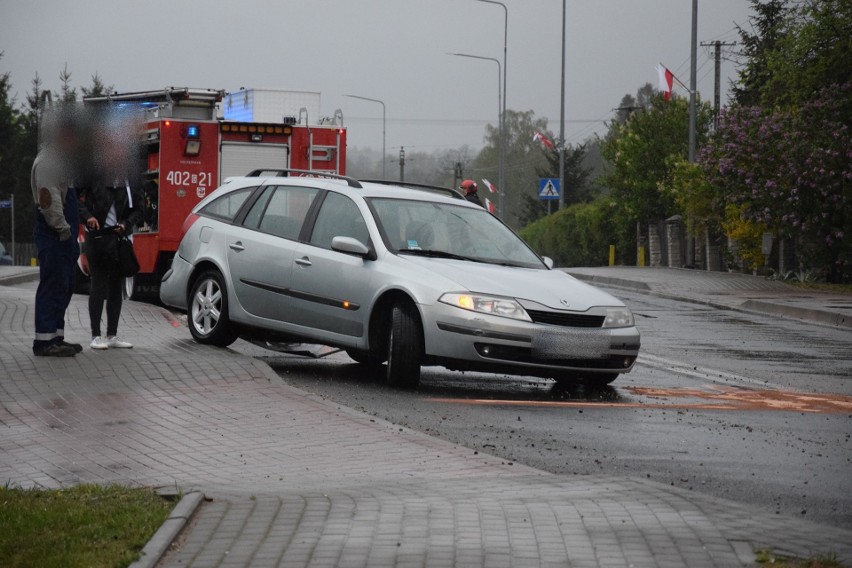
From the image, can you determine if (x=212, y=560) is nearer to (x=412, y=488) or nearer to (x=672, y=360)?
(x=412, y=488)

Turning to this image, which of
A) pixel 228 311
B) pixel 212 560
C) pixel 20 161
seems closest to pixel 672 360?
pixel 228 311

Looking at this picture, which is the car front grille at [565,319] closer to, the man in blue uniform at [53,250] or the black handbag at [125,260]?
the black handbag at [125,260]

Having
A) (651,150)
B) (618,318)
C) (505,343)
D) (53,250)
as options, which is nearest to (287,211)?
(53,250)

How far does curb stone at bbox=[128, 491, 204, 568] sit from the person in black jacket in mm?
5863

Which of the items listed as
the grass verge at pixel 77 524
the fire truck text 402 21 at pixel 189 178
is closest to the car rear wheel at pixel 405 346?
the grass verge at pixel 77 524

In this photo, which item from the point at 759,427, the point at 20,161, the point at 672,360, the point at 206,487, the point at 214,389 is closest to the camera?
the point at 206,487

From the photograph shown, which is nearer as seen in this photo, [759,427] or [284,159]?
[759,427]

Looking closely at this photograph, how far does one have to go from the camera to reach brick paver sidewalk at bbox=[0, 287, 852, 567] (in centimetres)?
540

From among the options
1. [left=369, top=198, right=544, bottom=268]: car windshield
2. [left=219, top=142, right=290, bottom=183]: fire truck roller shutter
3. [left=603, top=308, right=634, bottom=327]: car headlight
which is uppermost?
[left=219, top=142, right=290, bottom=183]: fire truck roller shutter

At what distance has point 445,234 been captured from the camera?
1195 centimetres

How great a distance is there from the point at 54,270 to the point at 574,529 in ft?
21.7

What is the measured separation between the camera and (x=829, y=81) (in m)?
29.8

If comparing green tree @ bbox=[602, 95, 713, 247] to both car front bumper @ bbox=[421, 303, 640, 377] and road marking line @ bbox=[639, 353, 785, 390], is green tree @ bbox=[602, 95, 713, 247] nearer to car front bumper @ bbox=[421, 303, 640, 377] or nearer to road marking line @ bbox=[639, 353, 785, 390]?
road marking line @ bbox=[639, 353, 785, 390]

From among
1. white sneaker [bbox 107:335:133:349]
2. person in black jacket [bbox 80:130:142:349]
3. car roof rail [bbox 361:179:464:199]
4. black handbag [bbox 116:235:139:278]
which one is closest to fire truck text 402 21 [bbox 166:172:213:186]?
car roof rail [bbox 361:179:464:199]
